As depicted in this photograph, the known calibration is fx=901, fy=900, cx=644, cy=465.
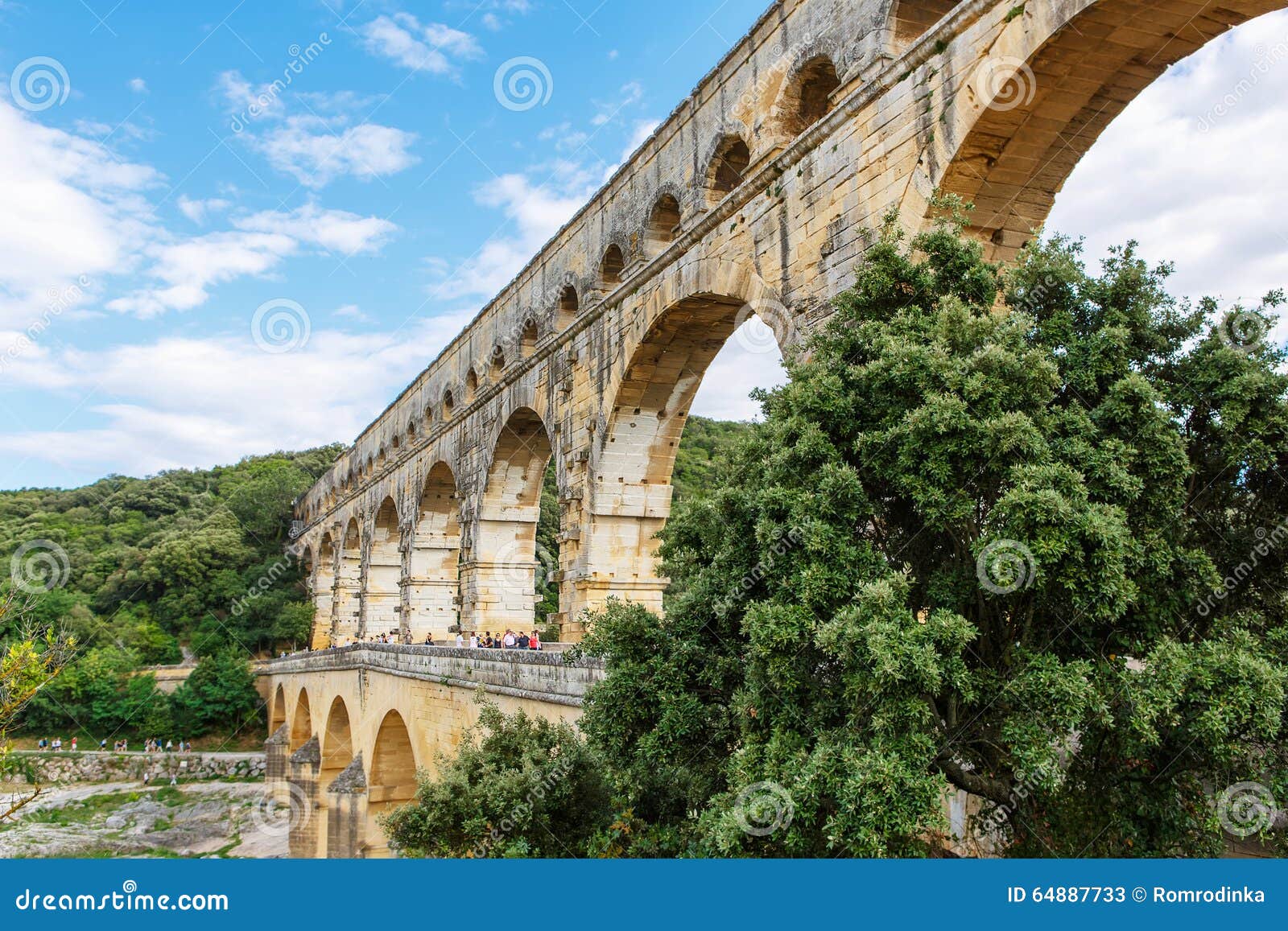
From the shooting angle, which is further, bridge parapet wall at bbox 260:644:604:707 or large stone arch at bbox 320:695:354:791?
large stone arch at bbox 320:695:354:791

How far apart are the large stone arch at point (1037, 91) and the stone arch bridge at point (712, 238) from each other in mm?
18

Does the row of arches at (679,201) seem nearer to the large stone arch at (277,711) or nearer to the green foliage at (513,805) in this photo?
the green foliage at (513,805)

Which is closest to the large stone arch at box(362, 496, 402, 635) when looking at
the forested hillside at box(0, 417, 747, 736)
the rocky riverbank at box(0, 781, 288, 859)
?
the forested hillside at box(0, 417, 747, 736)

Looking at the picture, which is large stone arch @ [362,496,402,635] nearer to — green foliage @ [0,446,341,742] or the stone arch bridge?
the stone arch bridge

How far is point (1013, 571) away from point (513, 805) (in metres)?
4.99

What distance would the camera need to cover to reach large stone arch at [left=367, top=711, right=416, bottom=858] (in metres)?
16.7

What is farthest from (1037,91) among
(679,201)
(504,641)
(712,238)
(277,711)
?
(277,711)

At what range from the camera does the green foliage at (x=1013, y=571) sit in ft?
13.3

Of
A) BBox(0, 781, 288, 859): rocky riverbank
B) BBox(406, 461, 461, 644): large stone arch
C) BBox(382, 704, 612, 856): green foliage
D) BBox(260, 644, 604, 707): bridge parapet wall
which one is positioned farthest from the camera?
BBox(0, 781, 288, 859): rocky riverbank

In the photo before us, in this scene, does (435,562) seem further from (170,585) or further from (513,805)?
(170,585)

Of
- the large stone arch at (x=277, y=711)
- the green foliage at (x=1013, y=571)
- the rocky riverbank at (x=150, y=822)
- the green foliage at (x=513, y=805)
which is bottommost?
the rocky riverbank at (x=150, y=822)

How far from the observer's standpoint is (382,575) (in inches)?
1028

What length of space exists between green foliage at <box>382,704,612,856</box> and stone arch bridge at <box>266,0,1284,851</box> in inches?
37.7

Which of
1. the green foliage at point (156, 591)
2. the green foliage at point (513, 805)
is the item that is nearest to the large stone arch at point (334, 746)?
the green foliage at point (156, 591)
